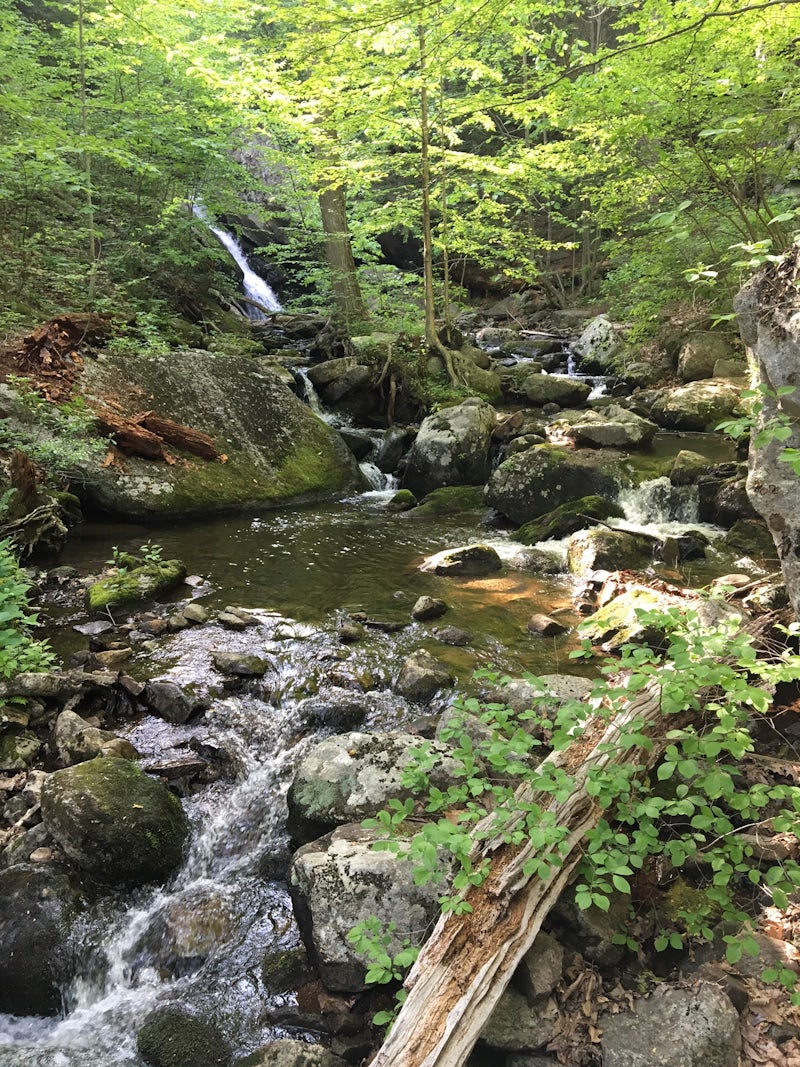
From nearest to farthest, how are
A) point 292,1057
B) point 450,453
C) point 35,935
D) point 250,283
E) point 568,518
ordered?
point 292,1057
point 35,935
point 568,518
point 450,453
point 250,283

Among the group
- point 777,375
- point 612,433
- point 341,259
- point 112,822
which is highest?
point 341,259

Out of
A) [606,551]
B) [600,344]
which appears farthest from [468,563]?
[600,344]

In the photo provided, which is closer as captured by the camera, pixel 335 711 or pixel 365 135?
pixel 335 711

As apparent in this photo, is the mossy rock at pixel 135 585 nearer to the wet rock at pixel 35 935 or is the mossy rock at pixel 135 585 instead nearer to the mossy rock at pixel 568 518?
the wet rock at pixel 35 935

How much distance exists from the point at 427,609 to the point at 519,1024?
4197 mm

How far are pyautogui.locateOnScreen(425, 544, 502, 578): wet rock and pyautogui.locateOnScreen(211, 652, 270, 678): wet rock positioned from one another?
2.97m

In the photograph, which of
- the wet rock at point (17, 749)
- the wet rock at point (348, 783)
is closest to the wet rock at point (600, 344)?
the wet rock at point (348, 783)

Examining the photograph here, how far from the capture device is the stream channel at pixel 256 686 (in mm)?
2846

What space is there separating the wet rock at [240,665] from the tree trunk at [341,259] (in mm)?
11374

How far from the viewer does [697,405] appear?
12.2 meters

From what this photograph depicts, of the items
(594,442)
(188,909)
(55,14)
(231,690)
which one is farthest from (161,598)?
(55,14)

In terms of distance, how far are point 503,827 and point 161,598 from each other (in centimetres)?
492

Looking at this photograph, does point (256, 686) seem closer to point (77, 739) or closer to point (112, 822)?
point (77, 739)

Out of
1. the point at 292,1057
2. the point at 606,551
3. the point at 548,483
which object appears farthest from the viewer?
the point at 548,483
